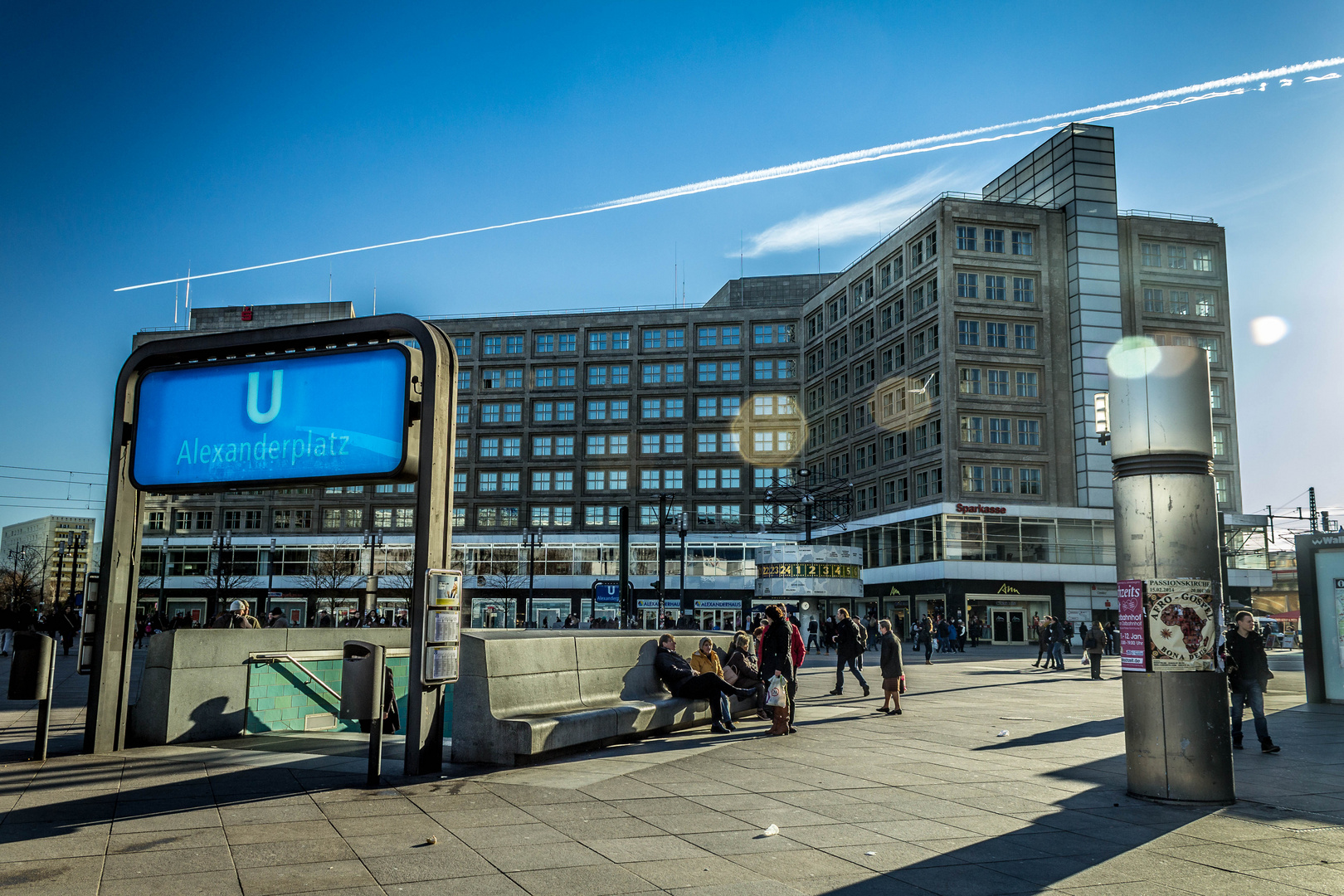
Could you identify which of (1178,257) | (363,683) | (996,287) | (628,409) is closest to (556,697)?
(363,683)

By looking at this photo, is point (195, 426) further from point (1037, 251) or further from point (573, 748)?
point (1037, 251)

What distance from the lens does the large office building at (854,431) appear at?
6062cm

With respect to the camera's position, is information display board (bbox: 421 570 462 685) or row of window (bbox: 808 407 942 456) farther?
row of window (bbox: 808 407 942 456)

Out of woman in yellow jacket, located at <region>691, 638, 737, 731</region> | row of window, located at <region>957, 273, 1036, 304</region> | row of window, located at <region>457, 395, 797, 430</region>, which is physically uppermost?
row of window, located at <region>957, 273, 1036, 304</region>

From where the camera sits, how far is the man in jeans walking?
1177 centimetres

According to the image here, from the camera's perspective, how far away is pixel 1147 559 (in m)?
8.67

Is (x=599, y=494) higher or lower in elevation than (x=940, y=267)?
lower

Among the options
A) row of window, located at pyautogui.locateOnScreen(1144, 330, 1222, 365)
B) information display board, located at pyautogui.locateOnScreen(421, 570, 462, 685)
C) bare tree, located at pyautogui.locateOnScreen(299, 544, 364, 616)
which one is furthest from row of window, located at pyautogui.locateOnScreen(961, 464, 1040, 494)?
information display board, located at pyautogui.locateOnScreen(421, 570, 462, 685)

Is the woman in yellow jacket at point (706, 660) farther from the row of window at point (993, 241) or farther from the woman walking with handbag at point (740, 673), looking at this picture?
the row of window at point (993, 241)

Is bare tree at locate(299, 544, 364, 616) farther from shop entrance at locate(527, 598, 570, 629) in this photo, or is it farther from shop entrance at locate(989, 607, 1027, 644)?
shop entrance at locate(989, 607, 1027, 644)

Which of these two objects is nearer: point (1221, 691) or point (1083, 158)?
point (1221, 691)

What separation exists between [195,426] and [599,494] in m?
71.5

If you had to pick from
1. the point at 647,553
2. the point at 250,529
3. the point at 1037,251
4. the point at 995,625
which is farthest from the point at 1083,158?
the point at 250,529

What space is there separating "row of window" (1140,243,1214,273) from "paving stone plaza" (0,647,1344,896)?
60.5m
